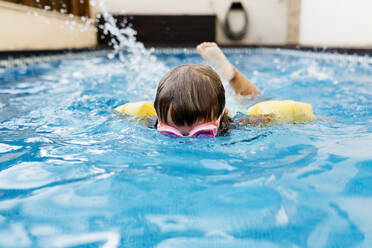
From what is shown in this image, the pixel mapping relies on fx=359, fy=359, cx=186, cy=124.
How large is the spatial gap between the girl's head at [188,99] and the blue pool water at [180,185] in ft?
0.47

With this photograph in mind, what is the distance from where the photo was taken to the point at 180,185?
1405 millimetres

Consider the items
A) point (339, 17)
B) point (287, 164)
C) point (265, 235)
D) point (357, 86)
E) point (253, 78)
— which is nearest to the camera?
point (265, 235)

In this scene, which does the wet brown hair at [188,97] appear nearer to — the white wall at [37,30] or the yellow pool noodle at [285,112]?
the yellow pool noodle at [285,112]

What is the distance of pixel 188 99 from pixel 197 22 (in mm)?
11109

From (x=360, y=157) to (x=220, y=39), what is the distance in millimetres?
11776

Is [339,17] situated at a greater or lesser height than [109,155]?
greater

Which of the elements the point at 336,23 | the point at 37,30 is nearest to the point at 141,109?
the point at 37,30

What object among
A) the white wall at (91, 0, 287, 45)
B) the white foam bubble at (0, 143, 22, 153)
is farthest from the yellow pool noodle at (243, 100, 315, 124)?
the white wall at (91, 0, 287, 45)

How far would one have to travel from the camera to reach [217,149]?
176cm

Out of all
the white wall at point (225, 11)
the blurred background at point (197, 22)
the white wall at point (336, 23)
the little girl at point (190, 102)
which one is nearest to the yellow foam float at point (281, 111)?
the little girl at point (190, 102)

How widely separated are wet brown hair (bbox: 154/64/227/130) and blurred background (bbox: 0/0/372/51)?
730 centimetres

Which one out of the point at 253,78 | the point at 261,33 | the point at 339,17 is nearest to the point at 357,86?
the point at 253,78

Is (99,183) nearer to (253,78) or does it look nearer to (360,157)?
(360,157)

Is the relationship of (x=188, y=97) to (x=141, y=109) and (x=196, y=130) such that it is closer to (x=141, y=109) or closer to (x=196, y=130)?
(x=196, y=130)
